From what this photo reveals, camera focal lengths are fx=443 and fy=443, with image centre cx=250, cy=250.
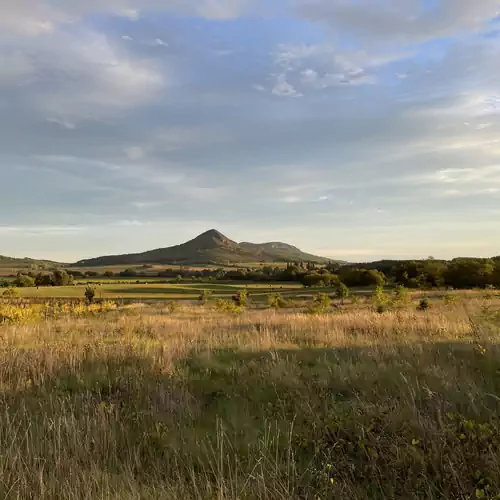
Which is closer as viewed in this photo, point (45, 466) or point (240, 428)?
point (45, 466)

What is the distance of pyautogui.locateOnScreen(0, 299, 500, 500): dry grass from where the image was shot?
3113 millimetres

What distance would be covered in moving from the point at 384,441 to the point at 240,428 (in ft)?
5.39

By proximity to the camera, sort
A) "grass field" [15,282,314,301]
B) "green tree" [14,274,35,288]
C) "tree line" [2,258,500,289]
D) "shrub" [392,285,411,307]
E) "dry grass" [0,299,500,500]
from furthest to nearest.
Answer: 1. "green tree" [14,274,35,288]
2. "grass field" [15,282,314,301]
3. "shrub" [392,285,411,307]
4. "tree line" [2,258,500,289]
5. "dry grass" [0,299,500,500]

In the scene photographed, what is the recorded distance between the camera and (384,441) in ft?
11.3

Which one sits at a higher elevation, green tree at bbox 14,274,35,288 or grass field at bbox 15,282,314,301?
green tree at bbox 14,274,35,288

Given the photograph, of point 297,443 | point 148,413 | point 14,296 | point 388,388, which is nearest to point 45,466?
point 148,413

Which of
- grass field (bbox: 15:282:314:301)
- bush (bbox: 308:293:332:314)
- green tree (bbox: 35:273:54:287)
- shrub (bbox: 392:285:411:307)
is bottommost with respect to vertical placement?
grass field (bbox: 15:282:314:301)

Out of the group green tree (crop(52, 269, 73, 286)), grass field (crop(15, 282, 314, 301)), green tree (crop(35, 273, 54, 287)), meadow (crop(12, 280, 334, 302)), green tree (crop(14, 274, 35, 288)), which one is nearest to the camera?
meadow (crop(12, 280, 334, 302))

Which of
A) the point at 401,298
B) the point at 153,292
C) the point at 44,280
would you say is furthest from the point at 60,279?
the point at 401,298

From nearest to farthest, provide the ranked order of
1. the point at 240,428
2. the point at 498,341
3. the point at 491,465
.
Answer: the point at 491,465
the point at 240,428
the point at 498,341

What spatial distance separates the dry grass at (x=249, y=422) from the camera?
3.11m

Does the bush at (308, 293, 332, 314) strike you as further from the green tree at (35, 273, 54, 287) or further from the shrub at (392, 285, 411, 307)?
the green tree at (35, 273, 54, 287)

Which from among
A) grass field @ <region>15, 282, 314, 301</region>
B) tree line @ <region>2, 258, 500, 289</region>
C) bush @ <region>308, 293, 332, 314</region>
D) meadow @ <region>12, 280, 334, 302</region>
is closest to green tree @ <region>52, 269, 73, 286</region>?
tree line @ <region>2, 258, 500, 289</region>

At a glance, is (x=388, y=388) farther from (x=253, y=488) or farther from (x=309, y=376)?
(x=253, y=488)
